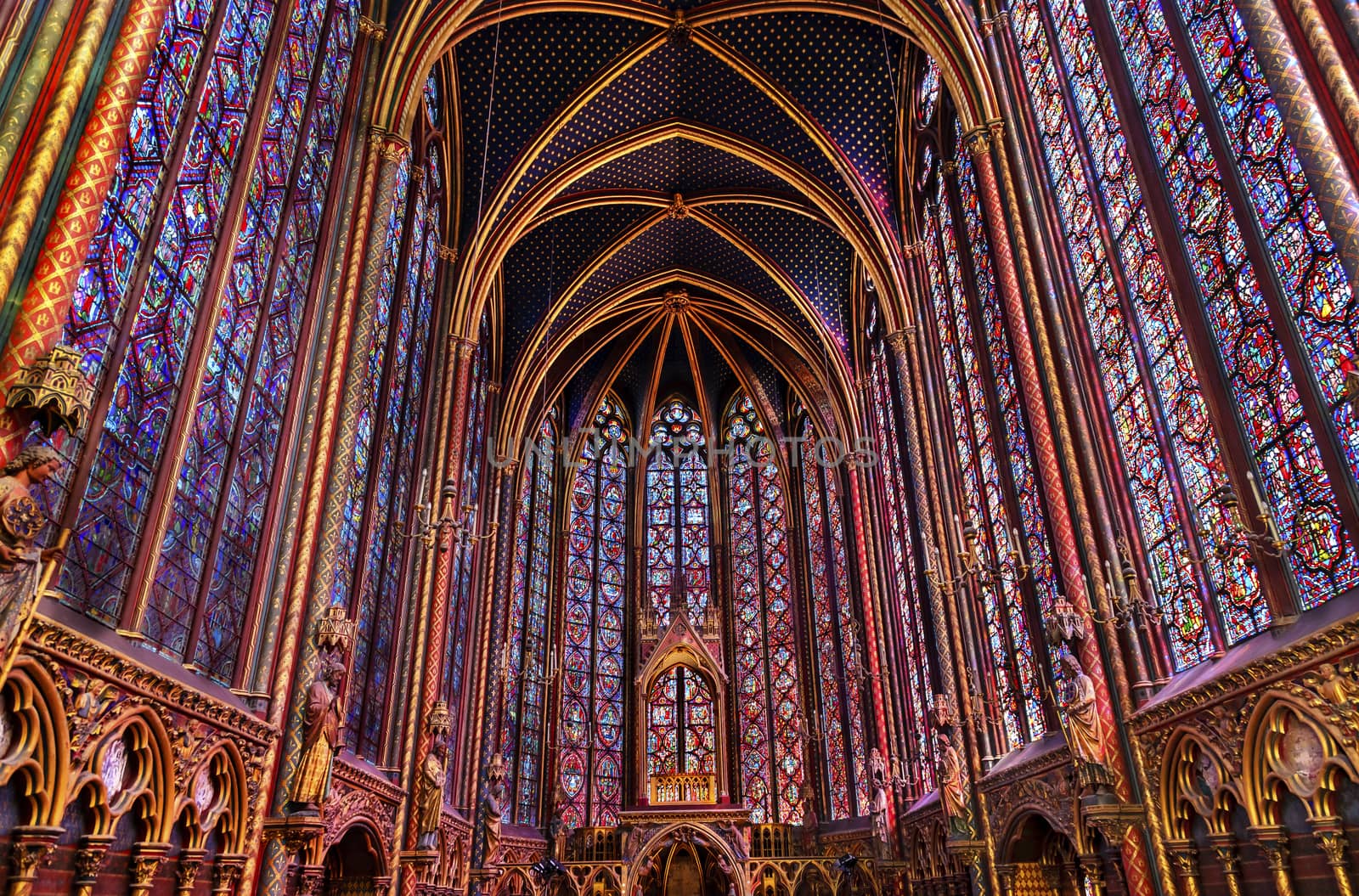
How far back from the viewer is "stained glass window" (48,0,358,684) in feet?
25.3

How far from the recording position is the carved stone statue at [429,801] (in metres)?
14.7

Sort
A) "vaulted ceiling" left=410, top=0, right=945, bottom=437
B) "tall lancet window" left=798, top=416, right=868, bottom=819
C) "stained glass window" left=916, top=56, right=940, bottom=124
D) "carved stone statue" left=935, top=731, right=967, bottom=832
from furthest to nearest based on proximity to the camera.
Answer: "tall lancet window" left=798, top=416, right=868, bottom=819
"vaulted ceiling" left=410, top=0, right=945, bottom=437
"stained glass window" left=916, top=56, right=940, bottom=124
"carved stone statue" left=935, top=731, right=967, bottom=832

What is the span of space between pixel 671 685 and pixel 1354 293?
71.4ft

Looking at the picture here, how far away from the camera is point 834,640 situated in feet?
81.9

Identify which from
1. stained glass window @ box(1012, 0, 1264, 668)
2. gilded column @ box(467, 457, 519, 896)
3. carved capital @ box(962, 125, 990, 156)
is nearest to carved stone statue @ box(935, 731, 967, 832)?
stained glass window @ box(1012, 0, 1264, 668)

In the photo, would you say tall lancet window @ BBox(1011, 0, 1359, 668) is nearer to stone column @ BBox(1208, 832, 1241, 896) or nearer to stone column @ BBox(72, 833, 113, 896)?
stone column @ BBox(1208, 832, 1241, 896)

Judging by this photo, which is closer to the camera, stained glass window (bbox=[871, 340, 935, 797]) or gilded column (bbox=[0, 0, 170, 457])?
gilded column (bbox=[0, 0, 170, 457])

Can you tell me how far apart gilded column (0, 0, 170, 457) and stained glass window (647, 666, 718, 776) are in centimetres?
2128

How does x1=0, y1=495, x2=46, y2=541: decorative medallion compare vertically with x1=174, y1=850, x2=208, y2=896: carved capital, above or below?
above

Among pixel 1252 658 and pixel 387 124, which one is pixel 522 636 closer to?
pixel 387 124

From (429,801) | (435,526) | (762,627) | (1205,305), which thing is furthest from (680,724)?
(1205,305)

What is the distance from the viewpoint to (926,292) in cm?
1884

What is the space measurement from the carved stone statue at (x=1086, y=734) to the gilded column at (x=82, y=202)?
1033 centimetres

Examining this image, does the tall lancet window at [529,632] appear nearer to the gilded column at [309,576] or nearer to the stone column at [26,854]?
the gilded column at [309,576]
